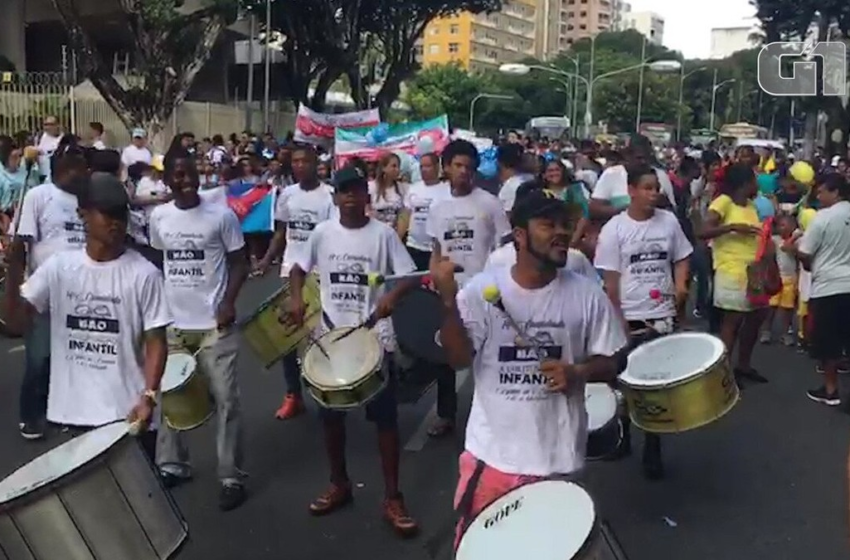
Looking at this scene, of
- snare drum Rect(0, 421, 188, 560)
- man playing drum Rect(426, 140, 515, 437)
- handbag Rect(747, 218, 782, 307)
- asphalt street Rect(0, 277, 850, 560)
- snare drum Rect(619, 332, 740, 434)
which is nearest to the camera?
snare drum Rect(0, 421, 188, 560)

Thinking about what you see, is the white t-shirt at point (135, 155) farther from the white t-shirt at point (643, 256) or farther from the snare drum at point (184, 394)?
the snare drum at point (184, 394)

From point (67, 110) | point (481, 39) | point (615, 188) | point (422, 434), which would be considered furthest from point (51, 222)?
point (481, 39)

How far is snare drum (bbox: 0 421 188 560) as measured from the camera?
3.46 metres

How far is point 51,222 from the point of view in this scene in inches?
286

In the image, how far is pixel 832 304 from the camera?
28.8ft

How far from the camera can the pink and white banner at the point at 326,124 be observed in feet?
66.1

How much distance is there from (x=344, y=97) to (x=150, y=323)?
7088 centimetres

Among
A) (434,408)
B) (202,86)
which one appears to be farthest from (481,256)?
(202,86)

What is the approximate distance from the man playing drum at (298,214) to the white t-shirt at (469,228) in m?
0.85

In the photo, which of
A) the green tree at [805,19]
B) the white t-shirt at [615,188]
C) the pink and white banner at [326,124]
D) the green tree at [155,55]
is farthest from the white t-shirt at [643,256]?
the green tree at [805,19]

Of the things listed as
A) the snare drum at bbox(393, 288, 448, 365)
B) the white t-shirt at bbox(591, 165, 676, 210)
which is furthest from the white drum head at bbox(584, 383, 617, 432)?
the white t-shirt at bbox(591, 165, 676, 210)

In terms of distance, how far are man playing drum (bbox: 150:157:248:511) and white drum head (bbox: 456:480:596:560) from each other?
2.92 m

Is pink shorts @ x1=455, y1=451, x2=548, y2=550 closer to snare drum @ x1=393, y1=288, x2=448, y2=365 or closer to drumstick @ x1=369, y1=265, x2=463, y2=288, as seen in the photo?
snare drum @ x1=393, y1=288, x2=448, y2=365

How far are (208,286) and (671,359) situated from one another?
2.49m
